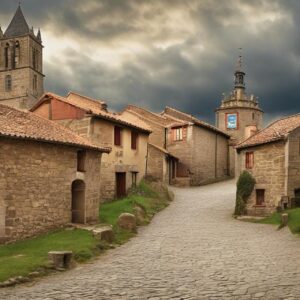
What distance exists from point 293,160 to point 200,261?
14925 mm

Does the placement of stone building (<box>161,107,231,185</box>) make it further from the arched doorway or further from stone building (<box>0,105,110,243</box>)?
the arched doorway

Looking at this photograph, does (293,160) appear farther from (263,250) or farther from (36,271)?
(36,271)

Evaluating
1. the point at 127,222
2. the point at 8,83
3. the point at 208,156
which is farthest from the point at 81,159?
the point at 8,83

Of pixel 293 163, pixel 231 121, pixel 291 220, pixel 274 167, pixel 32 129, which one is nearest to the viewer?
pixel 32 129

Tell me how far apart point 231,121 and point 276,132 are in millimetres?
28881

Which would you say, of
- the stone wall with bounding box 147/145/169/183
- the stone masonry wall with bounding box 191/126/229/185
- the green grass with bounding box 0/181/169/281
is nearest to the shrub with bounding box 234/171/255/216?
the green grass with bounding box 0/181/169/281

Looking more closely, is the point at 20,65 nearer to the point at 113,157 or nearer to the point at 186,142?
the point at 186,142

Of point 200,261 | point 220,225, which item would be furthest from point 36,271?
point 220,225

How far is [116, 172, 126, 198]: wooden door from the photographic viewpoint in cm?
3080

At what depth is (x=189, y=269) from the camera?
43.9 feet

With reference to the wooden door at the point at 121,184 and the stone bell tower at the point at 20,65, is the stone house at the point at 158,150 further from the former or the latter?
the stone bell tower at the point at 20,65

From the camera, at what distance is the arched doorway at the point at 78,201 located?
22.5 meters

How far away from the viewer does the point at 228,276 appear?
12023 mm

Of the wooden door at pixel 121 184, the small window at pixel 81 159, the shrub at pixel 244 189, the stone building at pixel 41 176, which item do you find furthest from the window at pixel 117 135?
the shrub at pixel 244 189
